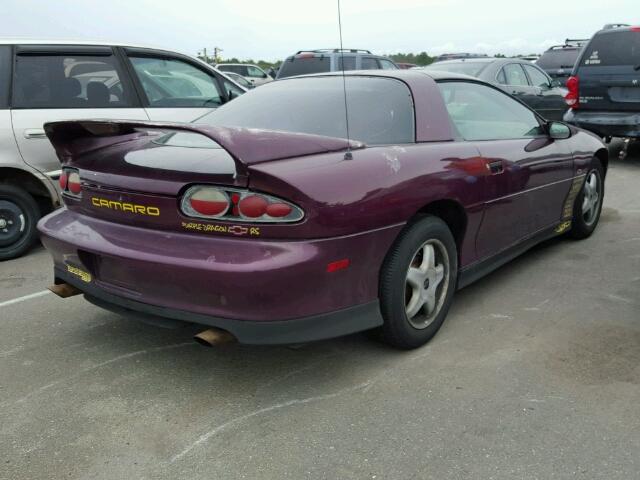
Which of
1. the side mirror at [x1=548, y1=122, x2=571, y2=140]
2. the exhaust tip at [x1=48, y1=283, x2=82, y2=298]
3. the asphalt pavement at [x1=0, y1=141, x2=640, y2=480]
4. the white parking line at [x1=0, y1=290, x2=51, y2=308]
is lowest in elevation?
the asphalt pavement at [x1=0, y1=141, x2=640, y2=480]

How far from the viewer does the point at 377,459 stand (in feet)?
7.70

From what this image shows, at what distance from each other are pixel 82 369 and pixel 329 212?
153cm

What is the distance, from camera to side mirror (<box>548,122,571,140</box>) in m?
4.43

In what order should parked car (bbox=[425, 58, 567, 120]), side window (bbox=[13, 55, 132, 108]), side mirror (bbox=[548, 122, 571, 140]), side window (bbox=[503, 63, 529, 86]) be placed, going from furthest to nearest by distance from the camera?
side window (bbox=[503, 63, 529, 86])
parked car (bbox=[425, 58, 567, 120])
side window (bbox=[13, 55, 132, 108])
side mirror (bbox=[548, 122, 571, 140])

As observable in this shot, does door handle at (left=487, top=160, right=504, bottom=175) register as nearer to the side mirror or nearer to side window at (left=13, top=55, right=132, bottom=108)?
the side mirror

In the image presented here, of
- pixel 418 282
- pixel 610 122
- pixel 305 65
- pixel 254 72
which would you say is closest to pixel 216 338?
pixel 418 282

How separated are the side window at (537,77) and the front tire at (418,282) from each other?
880cm

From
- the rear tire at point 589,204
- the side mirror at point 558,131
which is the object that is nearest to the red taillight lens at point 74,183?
the side mirror at point 558,131

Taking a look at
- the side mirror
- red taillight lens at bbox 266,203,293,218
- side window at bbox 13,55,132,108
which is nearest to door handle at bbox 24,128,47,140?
side window at bbox 13,55,132,108

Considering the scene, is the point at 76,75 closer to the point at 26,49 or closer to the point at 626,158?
the point at 26,49

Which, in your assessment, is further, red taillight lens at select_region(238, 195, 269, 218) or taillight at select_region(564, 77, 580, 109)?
taillight at select_region(564, 77, 580, 109)

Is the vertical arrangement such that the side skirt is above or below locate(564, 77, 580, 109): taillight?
below

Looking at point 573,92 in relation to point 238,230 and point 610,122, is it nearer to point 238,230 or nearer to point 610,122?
point 610,122

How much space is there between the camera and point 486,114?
4047 mm
